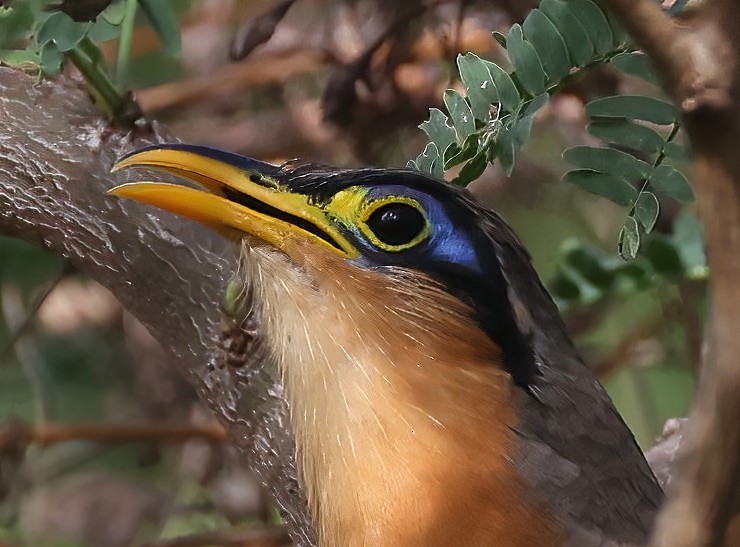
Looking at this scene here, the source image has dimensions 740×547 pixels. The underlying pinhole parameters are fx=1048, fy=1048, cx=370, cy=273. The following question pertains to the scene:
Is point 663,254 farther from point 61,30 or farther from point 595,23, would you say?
point 61,30

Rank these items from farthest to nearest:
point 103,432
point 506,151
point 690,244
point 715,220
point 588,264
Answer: point 103,432, point 588,264, point 690,244, point 506,151, point 715,220

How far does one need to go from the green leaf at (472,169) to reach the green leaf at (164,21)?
0.65m

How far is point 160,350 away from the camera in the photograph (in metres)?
2.97

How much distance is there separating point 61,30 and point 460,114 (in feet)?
1.97

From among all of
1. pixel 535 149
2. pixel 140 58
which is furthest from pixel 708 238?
pixel 140 58

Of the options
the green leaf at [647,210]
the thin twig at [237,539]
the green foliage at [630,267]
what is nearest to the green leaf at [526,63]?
the green leaf at [647,210]

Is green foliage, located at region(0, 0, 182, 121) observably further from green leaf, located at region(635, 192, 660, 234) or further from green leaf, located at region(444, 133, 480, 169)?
Result: green leaf, located at region(635, 192, 660, 234)

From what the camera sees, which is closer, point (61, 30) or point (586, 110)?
point (586, 110)

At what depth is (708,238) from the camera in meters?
0.60

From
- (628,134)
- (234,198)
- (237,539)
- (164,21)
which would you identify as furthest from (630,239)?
(237,539)

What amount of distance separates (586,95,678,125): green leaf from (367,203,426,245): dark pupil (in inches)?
10.2

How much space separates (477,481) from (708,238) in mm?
740

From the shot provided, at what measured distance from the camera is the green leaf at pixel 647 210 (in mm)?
1249

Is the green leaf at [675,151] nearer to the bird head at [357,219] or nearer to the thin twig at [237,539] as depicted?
the bird head at [357,219]
